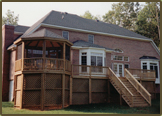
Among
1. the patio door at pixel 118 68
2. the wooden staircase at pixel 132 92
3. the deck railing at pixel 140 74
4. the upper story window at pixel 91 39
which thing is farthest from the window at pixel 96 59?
the patio door at pixel 118 68

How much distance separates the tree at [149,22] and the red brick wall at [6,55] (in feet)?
82.5

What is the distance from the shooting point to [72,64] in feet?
65.4

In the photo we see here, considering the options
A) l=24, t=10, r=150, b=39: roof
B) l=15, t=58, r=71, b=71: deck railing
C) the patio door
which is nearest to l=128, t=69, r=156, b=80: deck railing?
the patio door

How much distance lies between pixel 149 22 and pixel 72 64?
27767 millimetres

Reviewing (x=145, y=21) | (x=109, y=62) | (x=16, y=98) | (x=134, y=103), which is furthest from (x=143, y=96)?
(x=145, y=21)

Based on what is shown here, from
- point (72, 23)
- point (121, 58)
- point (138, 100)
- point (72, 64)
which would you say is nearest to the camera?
point (138, 100)

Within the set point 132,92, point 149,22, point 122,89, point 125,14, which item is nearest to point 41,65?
point 122,89

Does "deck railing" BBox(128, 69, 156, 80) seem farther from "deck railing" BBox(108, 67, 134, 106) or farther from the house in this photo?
"deck railing" BBox(108, 67, 134, 106)

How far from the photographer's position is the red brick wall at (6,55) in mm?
24578

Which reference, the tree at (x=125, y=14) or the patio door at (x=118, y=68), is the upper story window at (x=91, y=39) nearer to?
the patio door at (x=118, y=68)

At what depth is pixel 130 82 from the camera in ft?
71.4

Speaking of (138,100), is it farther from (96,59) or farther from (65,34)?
(65,34)

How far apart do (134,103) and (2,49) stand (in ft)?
51.0

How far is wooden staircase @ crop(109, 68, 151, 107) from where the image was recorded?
18.9 meters
